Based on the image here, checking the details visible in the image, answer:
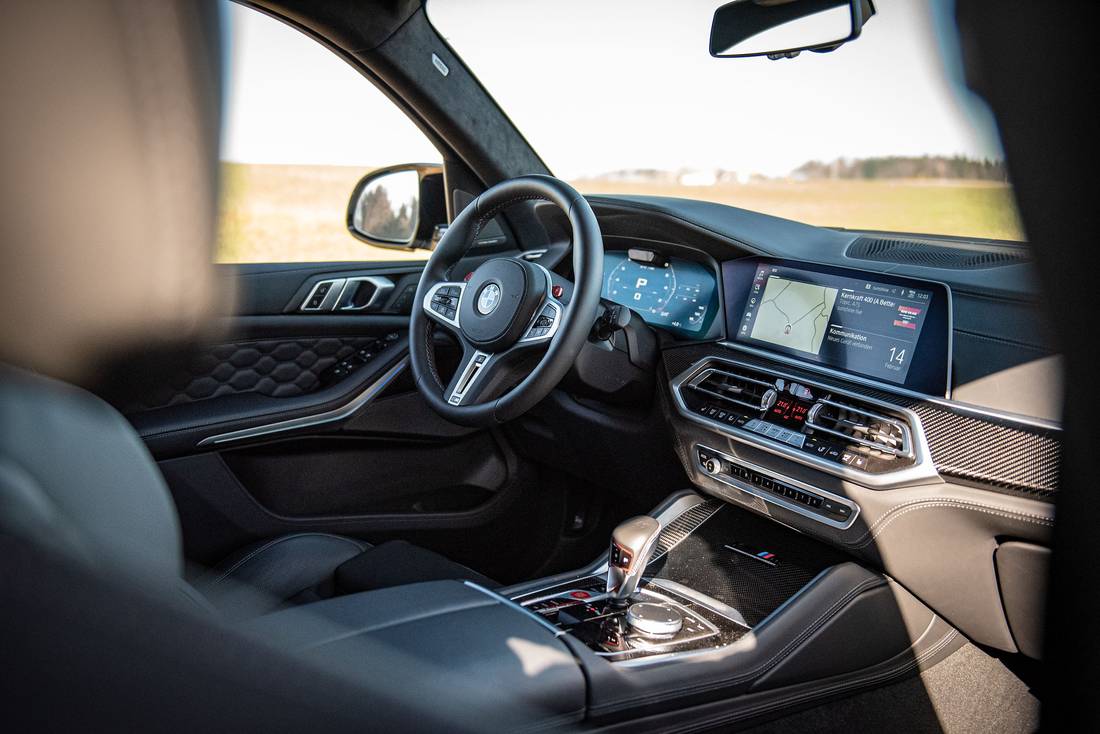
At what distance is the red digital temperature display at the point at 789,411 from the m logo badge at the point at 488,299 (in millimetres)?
688

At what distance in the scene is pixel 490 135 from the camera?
2674 mm

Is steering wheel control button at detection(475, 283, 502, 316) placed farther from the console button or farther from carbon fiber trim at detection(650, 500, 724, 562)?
the console button

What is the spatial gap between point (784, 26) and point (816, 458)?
0.88 meters

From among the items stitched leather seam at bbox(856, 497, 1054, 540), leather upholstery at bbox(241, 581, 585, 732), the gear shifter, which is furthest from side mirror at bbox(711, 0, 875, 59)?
leather upholstery at bbox(241, 581, 585, 732)

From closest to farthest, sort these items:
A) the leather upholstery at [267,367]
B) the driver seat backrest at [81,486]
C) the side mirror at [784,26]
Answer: the driver seat backrest at [81,486]
the side mirror at [784,26]
the leather upholstery at [267,367]

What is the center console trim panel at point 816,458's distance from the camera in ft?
5.86

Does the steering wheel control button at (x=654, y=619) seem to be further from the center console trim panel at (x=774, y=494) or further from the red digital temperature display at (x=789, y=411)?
the red digital temperature display at (x=789, y=411)

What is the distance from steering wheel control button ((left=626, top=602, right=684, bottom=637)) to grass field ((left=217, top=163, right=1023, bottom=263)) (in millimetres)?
930

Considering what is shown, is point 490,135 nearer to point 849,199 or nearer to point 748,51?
point 748,51

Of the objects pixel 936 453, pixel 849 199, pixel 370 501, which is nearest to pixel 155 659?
pixel 936 453

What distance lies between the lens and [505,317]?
212 cm

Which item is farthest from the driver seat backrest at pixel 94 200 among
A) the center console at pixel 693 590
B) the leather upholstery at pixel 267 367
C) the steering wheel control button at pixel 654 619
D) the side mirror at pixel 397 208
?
the side mirror at pixel 397 208

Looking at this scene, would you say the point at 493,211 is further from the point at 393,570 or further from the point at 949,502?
the point at 949,502

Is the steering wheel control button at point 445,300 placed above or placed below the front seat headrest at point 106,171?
below
